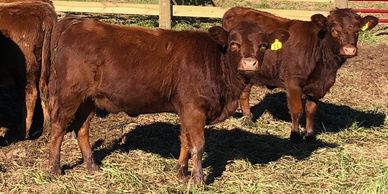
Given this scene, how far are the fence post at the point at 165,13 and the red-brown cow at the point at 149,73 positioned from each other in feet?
17.4

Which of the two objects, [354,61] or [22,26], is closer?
[22,26]

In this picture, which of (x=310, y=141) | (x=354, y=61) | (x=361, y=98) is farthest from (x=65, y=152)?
(x=354, y=61)

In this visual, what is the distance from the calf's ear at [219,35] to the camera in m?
5.25

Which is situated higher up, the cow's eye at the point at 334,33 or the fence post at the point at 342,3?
the cow's eye at the point at 334,33

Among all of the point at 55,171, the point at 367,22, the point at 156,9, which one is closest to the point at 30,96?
the point at 55,171

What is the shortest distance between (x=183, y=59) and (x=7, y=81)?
7.69 feet

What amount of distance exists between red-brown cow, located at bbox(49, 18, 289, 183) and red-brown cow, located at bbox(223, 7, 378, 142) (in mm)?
1707

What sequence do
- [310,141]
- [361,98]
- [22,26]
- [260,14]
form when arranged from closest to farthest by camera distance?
1. [22,26]
2. [310,141]
3. [260,14]
4. [361,98]

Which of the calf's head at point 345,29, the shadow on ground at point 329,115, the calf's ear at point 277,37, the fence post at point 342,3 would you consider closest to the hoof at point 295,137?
the shadow on ground at point 329,115

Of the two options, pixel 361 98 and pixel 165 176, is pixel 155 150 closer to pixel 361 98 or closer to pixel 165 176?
pixel 165 176

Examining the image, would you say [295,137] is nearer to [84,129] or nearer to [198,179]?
[198,179]

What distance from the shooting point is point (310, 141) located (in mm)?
7129

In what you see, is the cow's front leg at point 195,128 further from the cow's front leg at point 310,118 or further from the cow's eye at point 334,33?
the cow's eye at point 334,33

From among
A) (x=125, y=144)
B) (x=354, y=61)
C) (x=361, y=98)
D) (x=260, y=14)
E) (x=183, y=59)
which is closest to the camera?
(x=183, y=59)
